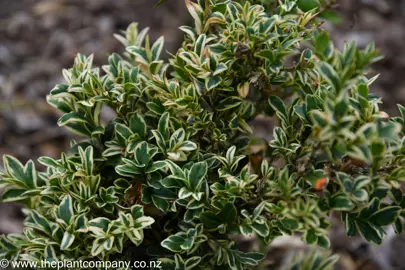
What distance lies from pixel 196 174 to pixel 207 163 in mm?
90

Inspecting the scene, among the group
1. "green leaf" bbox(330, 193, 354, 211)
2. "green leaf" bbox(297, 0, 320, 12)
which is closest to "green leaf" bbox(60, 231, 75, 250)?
"green leaf" bbox(330, 193, 354, 211)

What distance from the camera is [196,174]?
1389mm

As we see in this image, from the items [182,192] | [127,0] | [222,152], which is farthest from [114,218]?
[127,0]

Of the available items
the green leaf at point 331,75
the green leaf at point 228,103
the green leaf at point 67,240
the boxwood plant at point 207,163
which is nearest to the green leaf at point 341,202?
the boxwood plant at point 207,163

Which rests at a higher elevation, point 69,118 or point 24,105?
point 69,118

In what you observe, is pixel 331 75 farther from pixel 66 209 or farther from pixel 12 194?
pixel 12 194

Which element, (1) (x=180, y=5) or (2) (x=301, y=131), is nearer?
(2) (x=301, y=131)

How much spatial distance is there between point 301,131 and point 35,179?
2.54 ft

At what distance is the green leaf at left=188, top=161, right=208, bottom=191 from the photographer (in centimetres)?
138

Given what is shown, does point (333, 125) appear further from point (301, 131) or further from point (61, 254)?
point (61, 254)

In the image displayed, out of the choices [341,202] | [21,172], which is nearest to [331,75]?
[341,202]

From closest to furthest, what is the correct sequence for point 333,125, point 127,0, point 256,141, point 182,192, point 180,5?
point 333,125 < point 182,192 < point 256,141 < point 180,5 < point 127,0

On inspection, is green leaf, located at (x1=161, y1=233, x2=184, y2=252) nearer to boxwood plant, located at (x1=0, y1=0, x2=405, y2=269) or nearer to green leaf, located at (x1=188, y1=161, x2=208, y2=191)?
boxwood plant, located at (x1=0, y1=0, x2=405, y2=269)

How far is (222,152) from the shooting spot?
154 cm
